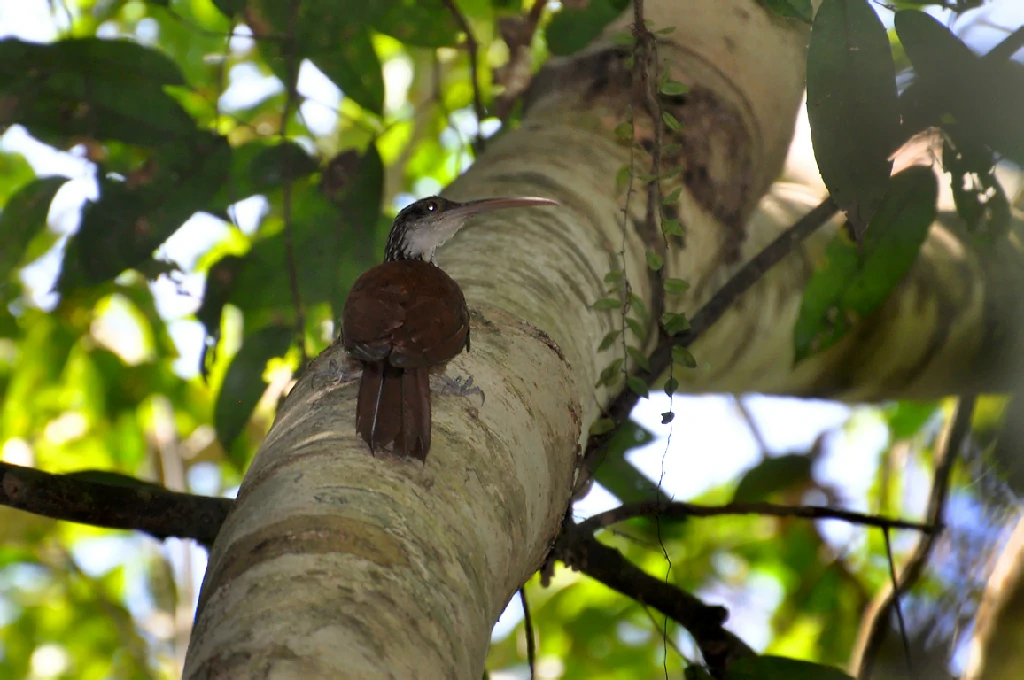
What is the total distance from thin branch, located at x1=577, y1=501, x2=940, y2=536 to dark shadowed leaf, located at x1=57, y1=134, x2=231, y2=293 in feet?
5.79

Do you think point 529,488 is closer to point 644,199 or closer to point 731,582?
point 644,199

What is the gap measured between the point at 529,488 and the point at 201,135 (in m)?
2.27

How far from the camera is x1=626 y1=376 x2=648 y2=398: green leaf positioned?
218 cm

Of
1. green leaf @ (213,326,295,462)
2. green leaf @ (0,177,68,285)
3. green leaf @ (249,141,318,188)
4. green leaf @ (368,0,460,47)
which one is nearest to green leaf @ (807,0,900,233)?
green leaf @ (368,0,460,47)

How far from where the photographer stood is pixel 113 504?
2.01m

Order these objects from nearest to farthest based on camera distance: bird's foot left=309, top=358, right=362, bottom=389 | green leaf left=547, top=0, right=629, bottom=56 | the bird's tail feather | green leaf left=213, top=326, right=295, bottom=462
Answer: the bird's tail feather
bird's foot left=309, top=358, right=362, bottom=389
green leaf left=547, top=0, right=629, bottom=56
green leaf left=213, top=326, right=295, bottom=462

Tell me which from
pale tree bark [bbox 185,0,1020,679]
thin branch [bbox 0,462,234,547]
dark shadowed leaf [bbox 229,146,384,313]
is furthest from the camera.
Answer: dark shadowed leaf [bbox 229,146,384,313]

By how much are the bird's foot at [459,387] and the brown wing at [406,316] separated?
16 cm

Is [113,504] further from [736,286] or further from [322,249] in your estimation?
[736,286]

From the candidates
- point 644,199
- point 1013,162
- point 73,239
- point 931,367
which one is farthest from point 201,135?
point 931,367

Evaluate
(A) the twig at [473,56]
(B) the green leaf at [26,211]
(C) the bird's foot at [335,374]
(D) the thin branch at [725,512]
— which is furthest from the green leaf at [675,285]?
(B) the green leaf at [26,211]

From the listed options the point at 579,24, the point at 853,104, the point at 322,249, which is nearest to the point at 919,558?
the point at 853,104

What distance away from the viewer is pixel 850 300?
8.83 ft

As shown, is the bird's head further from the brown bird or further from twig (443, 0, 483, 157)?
the brown bird
